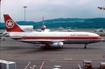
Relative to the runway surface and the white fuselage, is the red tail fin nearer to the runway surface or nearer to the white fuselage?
the white fuselage

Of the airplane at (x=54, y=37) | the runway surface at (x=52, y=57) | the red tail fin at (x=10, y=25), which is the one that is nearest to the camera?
the runway surface at (x=52, y=57)

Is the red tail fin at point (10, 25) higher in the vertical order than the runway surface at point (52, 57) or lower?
higher

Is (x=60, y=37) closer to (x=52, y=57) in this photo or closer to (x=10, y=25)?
(x=10, y=25)

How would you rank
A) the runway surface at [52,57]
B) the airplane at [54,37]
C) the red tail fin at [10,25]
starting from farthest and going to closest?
1. the red tail fin at [10,25]
2. the airplane at [54,37]
3. the runway surface at [52,57]

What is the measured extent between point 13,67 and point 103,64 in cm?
1334

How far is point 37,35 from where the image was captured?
2067 inches

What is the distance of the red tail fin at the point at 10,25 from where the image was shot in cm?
5353

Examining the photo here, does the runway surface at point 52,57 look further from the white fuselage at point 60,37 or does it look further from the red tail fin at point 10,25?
the red tail fin at point 10,25

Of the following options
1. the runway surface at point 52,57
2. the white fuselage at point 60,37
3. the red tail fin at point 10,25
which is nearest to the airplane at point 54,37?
the white fuselage at point 60,37

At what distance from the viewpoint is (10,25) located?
5388 centimetres

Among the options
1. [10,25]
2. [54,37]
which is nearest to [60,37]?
[54,37]

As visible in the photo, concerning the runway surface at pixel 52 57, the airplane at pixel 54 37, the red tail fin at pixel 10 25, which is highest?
the red tail fin at pixel 10 25

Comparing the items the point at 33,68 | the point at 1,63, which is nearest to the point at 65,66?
the point at 33,68

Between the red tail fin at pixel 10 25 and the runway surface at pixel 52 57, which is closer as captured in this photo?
the runway surface at pixel 52 57
